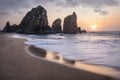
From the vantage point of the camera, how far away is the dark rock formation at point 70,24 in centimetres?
13888

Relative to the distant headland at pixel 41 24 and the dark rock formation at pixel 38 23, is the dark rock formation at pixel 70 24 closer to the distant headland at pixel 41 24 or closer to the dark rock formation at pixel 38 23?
the distant headland at pixel 41 24

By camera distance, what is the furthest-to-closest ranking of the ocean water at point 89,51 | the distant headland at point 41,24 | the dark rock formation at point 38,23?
the distant headland at point 41,24
the dark rock formation at point 38,23
the ocean water at point 89,51

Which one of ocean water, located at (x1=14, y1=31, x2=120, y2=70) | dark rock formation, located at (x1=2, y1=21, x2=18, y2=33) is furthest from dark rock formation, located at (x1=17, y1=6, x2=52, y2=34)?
ocean water, located at (x1=14, y1=31, x2=120, y2=70)

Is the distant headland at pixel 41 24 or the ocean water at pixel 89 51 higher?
the distant headland at pixel 41 24

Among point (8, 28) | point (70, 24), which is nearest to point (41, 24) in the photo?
point (70, 24)

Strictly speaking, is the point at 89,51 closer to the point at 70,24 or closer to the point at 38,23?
the point at 38,23

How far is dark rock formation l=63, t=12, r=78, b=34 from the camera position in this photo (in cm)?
13888

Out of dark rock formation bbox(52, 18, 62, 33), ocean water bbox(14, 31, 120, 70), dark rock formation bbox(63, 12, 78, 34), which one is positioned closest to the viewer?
ocean water bbox(14, 31, 120, 70)

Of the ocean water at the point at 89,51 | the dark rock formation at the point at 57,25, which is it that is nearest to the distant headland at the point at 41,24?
the dark rock formation at the point at 57,25

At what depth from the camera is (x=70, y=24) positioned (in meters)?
139

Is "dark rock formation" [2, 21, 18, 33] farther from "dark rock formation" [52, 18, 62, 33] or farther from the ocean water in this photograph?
the ocean water

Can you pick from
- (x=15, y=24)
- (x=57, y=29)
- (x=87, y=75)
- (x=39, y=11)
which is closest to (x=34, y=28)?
(x=39, y=11)

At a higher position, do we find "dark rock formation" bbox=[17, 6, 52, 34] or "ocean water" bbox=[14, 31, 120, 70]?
"dark rock formation" bbox=[17, 6, 52, 34]

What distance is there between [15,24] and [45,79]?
17121cm
